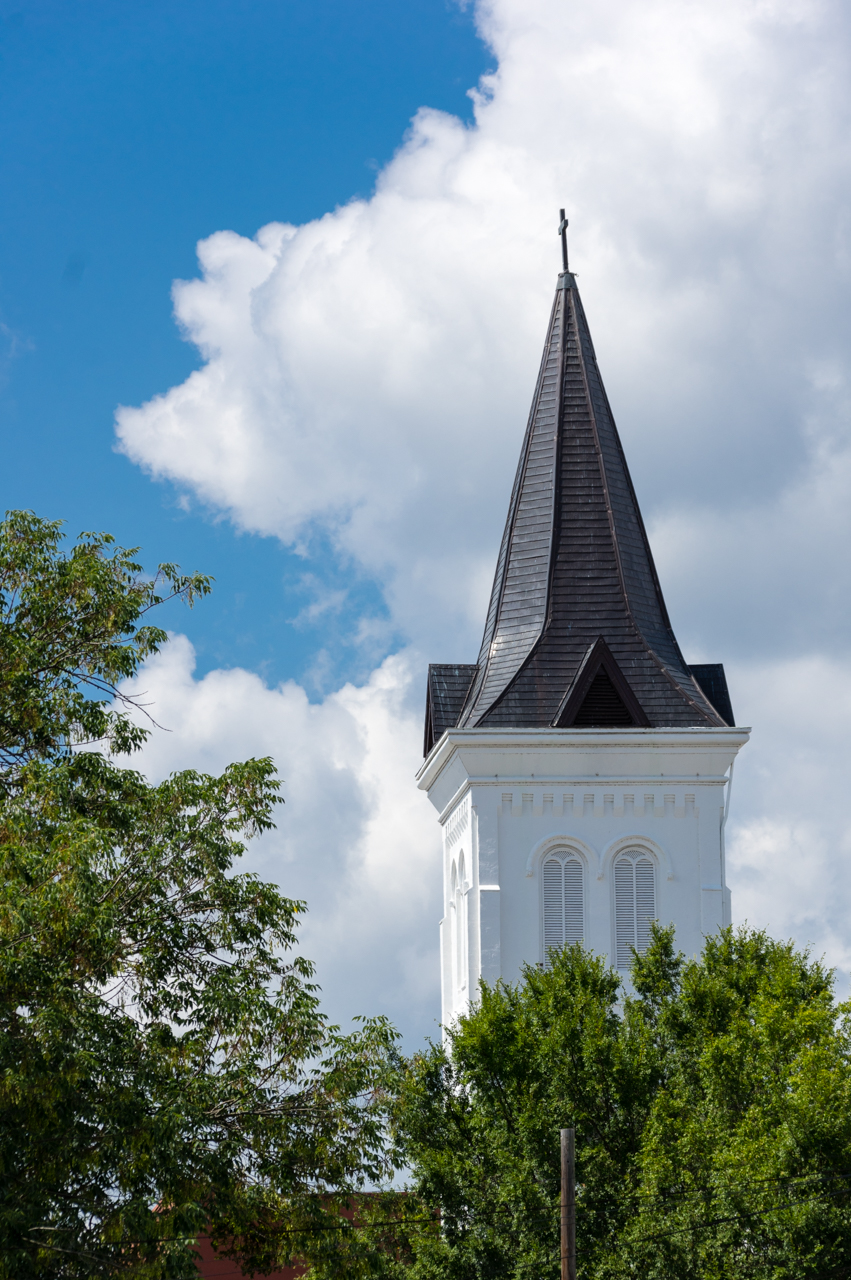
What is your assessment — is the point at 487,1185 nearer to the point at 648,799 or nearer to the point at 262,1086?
the point at 262,1086

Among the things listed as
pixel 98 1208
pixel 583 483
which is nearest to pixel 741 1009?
pixel 98 1208

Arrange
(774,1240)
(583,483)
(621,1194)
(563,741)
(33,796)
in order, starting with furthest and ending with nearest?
(583,483) → (563,741) → (621,1194) → (774,1240) → (33,796)

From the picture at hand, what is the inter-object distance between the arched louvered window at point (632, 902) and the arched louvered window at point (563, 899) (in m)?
0.69

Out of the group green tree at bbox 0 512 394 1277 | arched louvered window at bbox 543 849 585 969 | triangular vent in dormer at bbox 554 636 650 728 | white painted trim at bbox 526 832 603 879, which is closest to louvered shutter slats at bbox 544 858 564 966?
arched louvered window at bbox 543 849 585 969

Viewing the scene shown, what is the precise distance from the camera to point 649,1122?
80.2 ft

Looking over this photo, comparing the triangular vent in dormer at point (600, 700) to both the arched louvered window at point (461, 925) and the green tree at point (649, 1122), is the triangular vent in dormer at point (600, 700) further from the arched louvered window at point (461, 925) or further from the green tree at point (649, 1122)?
the green tree at point (649, 1122)

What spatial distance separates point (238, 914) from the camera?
20578mm

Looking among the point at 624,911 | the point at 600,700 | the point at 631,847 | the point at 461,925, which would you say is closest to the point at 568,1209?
the point at 624,911

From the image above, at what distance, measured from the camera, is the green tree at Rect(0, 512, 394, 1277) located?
1745cm

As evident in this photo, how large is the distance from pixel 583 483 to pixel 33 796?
1954 centimetres

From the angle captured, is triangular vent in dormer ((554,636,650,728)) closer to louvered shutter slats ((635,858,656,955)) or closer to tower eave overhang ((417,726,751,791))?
tower eave overhang ((417,726,751,791))

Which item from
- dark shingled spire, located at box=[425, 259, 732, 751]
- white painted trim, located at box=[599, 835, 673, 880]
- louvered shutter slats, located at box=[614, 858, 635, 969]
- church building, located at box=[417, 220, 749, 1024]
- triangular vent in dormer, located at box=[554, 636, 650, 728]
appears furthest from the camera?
dark shingled spire, located at box=[425, 259, 732, 751]

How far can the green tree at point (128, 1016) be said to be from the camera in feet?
57.3

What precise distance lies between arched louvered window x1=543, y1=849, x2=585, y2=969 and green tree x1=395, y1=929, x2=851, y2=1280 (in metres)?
4.60
